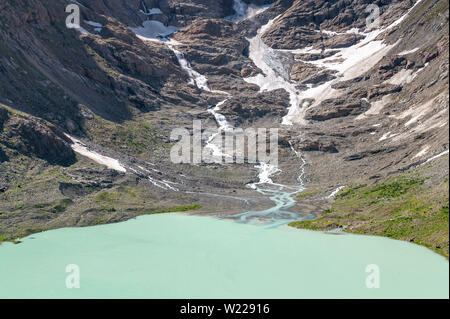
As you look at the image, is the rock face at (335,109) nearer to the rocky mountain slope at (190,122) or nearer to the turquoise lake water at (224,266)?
the rocky mountain slope at (190,122)

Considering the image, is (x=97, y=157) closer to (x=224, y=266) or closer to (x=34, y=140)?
(x=34, y=140)

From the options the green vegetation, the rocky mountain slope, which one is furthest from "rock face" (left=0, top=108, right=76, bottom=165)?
the green vegetation

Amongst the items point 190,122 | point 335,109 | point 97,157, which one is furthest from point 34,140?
point 335,109

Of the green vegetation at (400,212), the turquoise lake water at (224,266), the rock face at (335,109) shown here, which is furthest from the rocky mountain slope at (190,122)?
the turquoise lake water at (224,266)

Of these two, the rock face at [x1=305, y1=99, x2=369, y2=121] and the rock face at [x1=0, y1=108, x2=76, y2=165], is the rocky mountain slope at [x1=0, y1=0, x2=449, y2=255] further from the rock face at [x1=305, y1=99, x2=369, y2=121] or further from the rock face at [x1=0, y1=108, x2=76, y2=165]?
the rock face at [x1=305, y1=99, x2=369, y2=121]

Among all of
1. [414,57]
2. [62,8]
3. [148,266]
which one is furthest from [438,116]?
[62,8]
